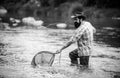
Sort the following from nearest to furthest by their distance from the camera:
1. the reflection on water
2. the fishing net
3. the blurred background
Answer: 1. the fishing net
2. the reflection on water
3. the blurred background

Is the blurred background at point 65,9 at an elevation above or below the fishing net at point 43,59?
above

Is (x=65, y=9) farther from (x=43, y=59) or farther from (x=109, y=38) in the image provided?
(x=43, y=59)

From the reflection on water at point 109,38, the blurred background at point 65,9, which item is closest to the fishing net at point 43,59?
the reflection on water at point 109,38

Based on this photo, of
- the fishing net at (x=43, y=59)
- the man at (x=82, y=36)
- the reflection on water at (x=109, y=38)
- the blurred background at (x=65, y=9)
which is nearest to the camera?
the man at (x=82, y=36)

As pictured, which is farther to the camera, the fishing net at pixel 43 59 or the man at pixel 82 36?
the fishing net at pixel 43 59

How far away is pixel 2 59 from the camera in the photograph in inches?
384

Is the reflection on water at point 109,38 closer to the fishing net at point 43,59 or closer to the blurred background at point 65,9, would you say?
the fishing net at point 43,59

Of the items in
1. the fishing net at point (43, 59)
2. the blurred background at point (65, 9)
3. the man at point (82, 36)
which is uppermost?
the blurred background at point (65, 9)

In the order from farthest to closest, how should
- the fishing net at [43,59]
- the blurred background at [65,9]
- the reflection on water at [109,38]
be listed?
1. the blurred background at [65,9]
2. the reflection on water at [109,38]
3. the fishing net at [43,59]

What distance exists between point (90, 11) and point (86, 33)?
36469mm

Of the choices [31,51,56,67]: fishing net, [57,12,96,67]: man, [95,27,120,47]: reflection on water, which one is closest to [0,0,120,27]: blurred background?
[95,27,120,47]: reflection on water

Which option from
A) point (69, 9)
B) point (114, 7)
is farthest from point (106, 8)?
point (69, 9)

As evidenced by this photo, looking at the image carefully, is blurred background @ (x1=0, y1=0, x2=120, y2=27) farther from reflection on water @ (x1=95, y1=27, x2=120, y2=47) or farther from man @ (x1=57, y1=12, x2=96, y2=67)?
man @ (x1=57, y1=12, x2=96, y2=67)

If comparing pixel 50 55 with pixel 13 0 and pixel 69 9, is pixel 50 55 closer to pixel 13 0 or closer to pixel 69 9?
pixel 69 9
